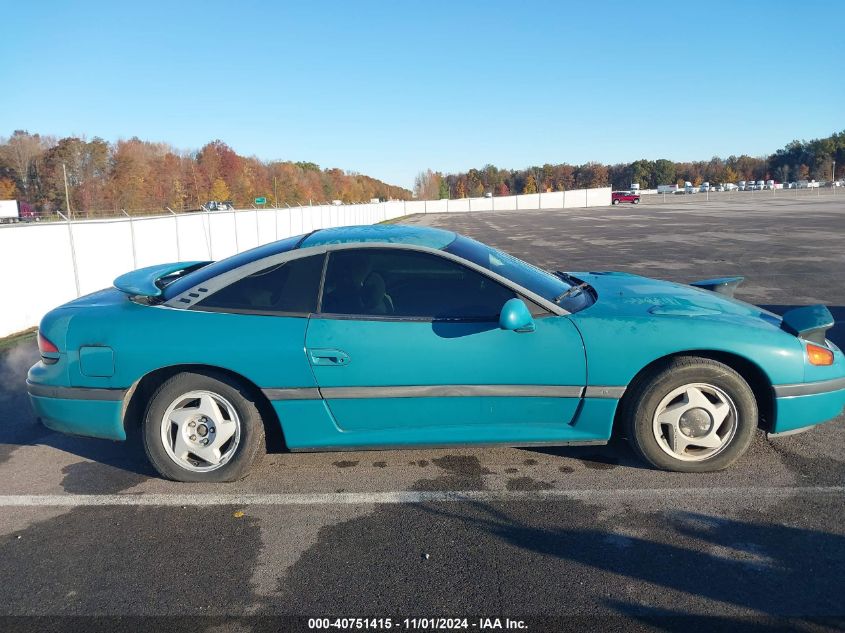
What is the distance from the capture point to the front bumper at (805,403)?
11.7 ft

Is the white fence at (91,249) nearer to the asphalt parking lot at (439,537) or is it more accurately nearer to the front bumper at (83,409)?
the asphalt parking lot at (439,537)

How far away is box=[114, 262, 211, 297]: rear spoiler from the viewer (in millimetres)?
4008

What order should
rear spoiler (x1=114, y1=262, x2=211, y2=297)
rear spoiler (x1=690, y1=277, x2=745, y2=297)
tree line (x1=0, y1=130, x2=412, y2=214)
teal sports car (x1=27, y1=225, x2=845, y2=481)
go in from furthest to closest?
tree line (x1=0, y1=130, x2=412, y2=214), rear spoiler (x1=690, y1=277, x2=745, y2=297), rear spoiler (x1=114, y1=262, x2=211, y2=297), teal sports car (x1=27, y1=225, x2=845, y2=481)

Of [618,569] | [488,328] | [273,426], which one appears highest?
[488,328]

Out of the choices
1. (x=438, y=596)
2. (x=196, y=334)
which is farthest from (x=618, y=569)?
(x=196, y=334)

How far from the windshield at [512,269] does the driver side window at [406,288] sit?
0.51ft

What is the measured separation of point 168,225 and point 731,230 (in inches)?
766

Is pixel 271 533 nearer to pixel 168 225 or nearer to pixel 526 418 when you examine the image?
pixel 526 418

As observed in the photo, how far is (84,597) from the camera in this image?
8.90 feet

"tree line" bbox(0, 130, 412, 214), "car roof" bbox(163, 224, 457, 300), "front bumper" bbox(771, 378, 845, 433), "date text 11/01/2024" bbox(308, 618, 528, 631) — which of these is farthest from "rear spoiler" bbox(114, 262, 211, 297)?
"tree line" bbox(0, 130, 412, 214)

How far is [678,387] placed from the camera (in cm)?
358

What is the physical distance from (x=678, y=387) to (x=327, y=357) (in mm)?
1982

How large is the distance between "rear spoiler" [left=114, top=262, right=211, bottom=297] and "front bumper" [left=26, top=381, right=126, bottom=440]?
0.67 m

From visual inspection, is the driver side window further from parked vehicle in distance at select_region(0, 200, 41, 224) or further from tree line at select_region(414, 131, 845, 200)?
tree line at select_region(414, 131, 845, 200)
